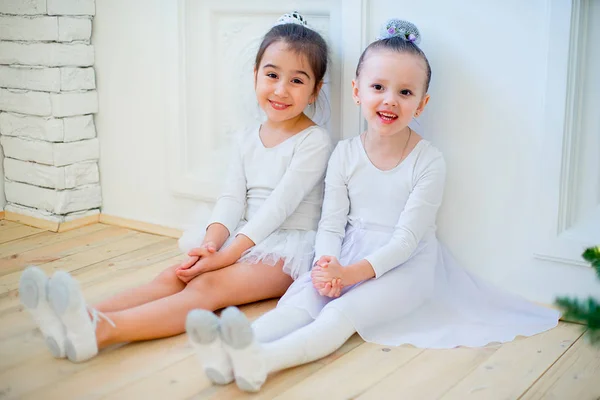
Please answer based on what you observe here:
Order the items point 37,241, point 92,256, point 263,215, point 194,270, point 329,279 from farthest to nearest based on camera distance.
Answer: point 37,241 → point 92,256 → point 263,215 → point 194,270 → point 329,279

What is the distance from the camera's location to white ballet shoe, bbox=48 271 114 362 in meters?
1.33

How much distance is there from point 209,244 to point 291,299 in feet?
0.79

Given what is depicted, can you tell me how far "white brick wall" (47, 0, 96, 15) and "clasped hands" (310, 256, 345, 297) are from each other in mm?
1234

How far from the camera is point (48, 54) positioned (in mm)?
2250

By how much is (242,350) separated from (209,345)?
59 millimetres

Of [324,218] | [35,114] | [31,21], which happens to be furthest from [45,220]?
[324,218]

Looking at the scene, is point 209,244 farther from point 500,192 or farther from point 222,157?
point 500,192

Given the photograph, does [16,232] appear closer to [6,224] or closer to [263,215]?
[6,224]

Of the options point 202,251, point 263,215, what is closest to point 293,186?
point 263,215

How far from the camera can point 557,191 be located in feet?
5.17

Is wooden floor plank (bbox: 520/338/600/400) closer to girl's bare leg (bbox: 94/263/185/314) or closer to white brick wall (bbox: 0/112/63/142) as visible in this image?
girl's bare leg (bbox: 94/263/185/314)

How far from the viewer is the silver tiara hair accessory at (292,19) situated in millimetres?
1795

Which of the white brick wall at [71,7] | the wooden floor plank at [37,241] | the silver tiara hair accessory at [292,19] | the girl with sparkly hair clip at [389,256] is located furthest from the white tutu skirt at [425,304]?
the white brick wall at [71,7]

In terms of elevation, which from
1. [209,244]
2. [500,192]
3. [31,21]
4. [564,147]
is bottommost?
[209,244]
